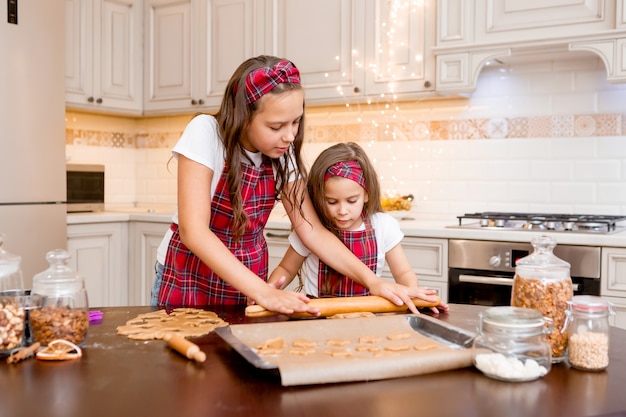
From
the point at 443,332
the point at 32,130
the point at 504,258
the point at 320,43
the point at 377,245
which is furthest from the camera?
the point at 320,43

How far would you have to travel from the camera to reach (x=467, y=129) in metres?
3.37

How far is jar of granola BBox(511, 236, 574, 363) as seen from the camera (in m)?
1.12

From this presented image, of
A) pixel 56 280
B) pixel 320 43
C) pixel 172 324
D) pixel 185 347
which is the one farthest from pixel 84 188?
pixel 185 347

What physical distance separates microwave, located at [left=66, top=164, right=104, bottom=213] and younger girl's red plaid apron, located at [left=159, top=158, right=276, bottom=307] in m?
2.26

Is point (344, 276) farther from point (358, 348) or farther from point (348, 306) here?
point (358, 348)

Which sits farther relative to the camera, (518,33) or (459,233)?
(518,33)

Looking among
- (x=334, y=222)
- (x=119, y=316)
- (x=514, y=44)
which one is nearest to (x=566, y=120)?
(x=514, y=44)

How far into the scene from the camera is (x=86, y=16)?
12.4 feet

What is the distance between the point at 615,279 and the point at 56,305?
204cm

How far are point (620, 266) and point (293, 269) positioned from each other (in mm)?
1286

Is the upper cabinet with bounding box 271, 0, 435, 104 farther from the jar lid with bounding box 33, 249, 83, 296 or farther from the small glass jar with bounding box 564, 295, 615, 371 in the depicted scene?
the jar lid with bounding box 33, 249, 83, 296

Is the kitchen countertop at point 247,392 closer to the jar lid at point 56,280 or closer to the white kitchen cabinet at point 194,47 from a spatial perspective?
the jar lid at point 56,280

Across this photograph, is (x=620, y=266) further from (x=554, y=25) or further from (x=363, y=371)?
(x=363, y=371)

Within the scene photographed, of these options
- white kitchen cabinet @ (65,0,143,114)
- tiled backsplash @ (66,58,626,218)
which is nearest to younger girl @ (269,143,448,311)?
tiled backsplash @ (66,58,626,218)
